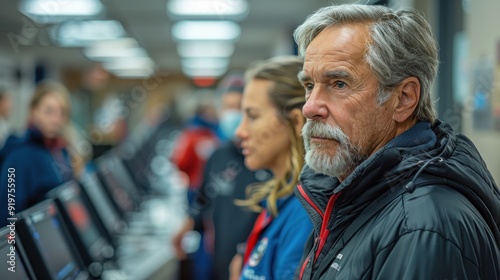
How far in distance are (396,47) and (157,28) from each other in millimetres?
8503

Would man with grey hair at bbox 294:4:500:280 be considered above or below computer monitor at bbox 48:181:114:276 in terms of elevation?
above

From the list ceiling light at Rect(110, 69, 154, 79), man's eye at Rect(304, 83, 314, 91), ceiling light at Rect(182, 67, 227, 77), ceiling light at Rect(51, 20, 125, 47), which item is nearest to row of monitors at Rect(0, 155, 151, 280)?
man's eye at Rect(304, 83, 314, 91)

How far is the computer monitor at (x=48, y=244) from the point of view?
1.52m

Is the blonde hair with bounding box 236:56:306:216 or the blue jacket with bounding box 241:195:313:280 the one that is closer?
the blue jacket with bounding box 241:195:313:280

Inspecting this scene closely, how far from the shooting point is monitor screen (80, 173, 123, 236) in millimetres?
2877

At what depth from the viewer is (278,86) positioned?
1.97 metres

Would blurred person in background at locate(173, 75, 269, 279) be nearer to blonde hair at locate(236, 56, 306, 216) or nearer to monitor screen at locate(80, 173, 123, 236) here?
monitor screen at locate(80, 173, 123, 236)

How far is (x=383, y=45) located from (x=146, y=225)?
405 centimetres

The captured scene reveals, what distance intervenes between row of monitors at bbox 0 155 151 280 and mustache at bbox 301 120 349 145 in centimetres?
77

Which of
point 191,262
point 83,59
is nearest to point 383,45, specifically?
point 191,262

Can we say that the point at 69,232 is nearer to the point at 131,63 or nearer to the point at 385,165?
Result: the point at 385,165

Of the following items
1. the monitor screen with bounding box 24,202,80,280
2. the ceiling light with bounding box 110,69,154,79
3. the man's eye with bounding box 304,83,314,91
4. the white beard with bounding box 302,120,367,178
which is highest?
the man's eye with bounding box 304,83,314,91

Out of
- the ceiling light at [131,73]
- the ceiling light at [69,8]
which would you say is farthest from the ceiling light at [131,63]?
the ceiling light at [69,8]

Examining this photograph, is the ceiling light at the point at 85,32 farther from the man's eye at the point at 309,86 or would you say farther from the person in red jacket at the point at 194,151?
the man's eye at the point at 309,86
